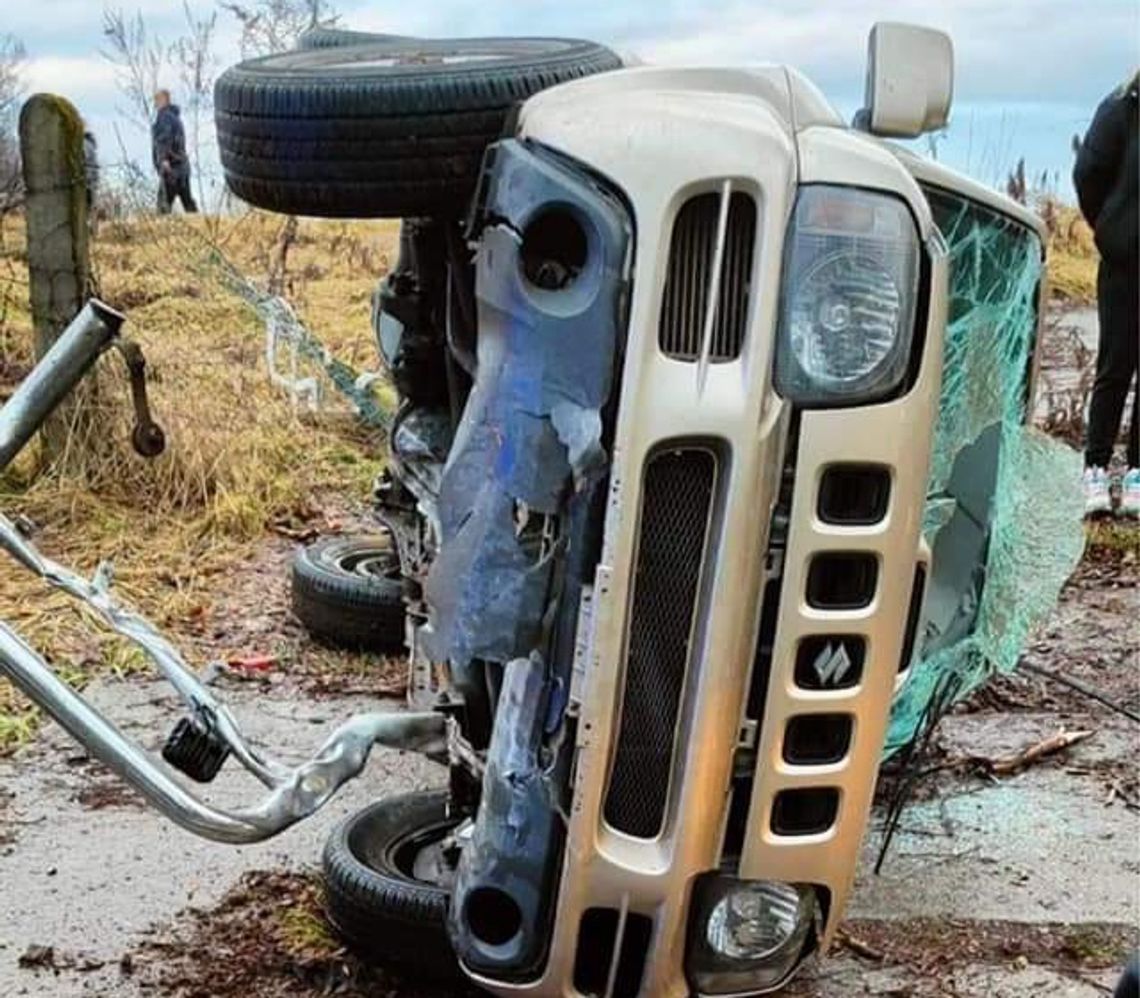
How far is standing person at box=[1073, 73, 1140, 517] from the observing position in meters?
6.42

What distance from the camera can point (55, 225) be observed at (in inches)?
238

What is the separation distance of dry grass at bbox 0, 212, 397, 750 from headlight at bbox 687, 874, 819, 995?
2.24 meters

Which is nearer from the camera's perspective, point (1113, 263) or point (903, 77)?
point (903, 77)

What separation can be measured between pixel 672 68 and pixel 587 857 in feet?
3.74

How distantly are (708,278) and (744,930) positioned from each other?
94 cm

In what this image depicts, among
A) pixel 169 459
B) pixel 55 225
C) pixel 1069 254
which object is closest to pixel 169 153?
pixel 55 225

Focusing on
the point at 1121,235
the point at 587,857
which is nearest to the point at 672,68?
the point at 587,857

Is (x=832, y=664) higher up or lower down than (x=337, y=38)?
lower down

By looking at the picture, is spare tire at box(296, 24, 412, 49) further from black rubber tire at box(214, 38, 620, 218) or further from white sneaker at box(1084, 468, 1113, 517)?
white sneaker at box(1084, 468, 1113, 517)

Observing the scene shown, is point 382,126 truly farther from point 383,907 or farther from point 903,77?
point 383,907

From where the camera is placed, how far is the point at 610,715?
223cm

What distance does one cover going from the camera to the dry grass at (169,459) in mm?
5086

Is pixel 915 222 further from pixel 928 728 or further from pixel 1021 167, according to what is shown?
pixel 1021 167

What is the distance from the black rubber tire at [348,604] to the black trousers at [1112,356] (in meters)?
3.34
